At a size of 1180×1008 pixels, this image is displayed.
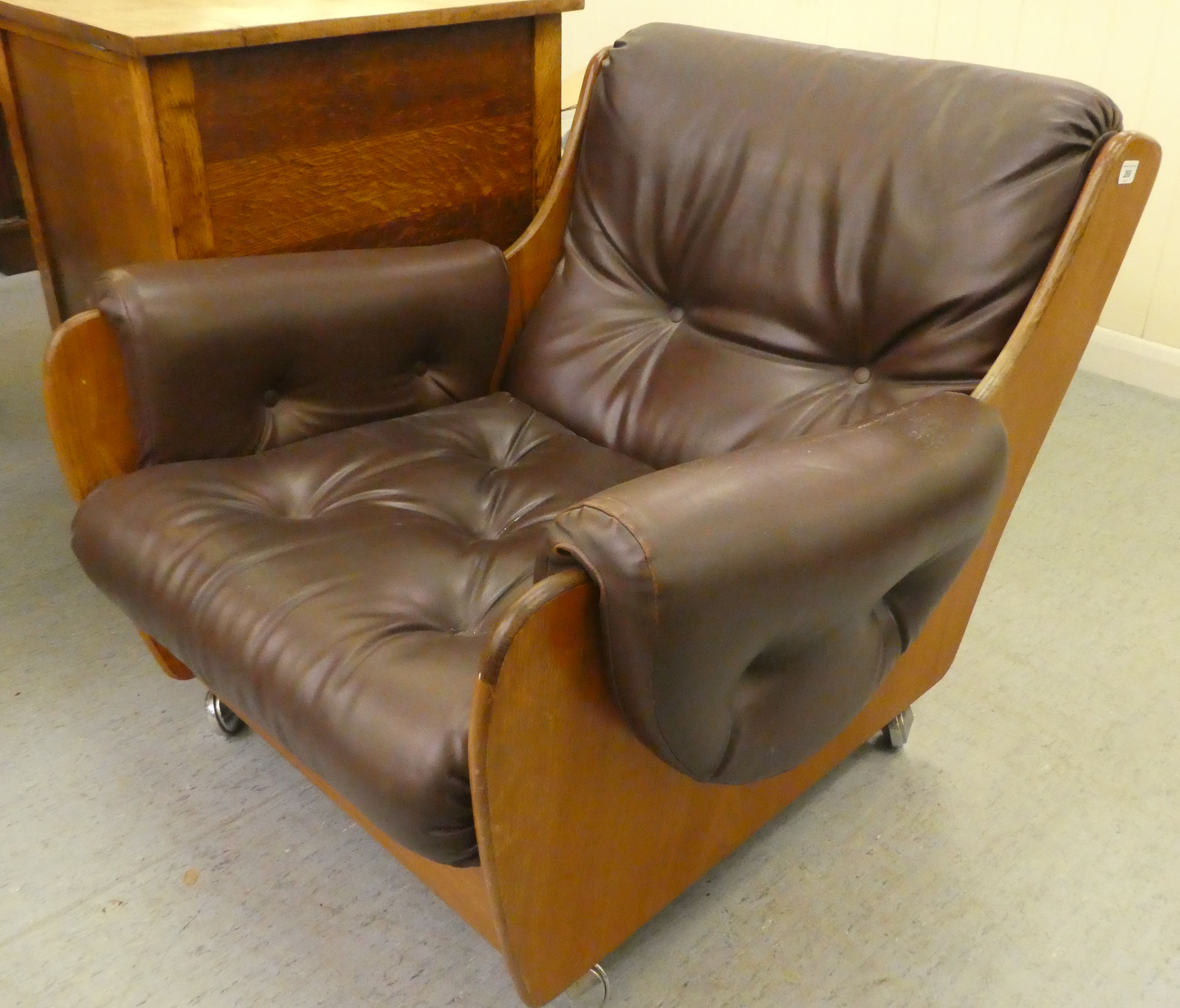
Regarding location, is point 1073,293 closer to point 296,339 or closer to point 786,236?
point 786,236

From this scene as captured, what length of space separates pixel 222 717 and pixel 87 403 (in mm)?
430

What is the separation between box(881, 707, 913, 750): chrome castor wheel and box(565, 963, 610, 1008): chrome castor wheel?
499 millimetres

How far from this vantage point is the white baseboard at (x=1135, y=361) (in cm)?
238

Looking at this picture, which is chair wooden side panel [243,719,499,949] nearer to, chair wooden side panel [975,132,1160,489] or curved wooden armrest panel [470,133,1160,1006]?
curved wooden armrest panel [470,133,1160,1006]

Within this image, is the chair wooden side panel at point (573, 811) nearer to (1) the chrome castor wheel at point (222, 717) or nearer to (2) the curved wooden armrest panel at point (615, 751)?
(2) the curved wooden armrest panel at point (615, 751)

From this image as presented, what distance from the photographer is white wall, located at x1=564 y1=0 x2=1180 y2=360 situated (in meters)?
2.23

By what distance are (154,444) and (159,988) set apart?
553 mm

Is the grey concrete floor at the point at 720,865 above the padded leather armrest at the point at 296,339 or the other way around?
the other way around

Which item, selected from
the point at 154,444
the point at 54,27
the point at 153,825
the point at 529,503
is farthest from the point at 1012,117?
the point at 153,825

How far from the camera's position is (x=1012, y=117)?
1.08m

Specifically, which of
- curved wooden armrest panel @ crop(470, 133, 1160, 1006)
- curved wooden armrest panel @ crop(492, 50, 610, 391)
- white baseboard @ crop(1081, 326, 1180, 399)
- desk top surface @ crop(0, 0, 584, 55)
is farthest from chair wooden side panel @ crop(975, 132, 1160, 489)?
white baseboard @ crop(1081, 326, 1180, 399)

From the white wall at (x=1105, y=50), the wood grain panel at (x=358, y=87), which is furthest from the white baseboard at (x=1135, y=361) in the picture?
the wood grain panel at (x=358, y=87)

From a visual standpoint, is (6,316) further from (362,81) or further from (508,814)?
(508,814)

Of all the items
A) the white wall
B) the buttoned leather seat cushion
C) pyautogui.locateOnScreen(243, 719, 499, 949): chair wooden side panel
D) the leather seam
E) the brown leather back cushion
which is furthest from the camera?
the white wall
